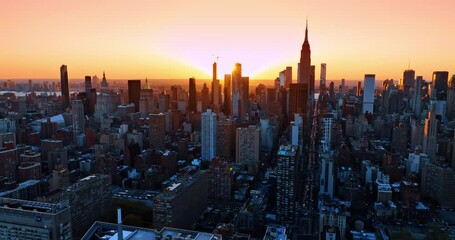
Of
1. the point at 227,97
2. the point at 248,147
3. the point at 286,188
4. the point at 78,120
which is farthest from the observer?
the point at 227,97

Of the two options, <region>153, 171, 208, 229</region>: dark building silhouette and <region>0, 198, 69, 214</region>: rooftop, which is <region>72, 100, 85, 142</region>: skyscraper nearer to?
<region>153, 171, 208, 229</region>: dark building silhouette

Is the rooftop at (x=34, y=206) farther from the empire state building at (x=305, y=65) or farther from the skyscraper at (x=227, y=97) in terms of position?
the skyscraper at (x=227, y=97)

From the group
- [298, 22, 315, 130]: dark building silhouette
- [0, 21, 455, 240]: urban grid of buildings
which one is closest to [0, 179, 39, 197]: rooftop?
[0, 21, 455, 240]: urban grid of buildings

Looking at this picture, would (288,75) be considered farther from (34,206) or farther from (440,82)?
(34,206)

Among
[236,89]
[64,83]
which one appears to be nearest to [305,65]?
[236,89]

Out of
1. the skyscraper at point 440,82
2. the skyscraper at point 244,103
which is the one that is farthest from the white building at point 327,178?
the skyscraper at point 440,82
